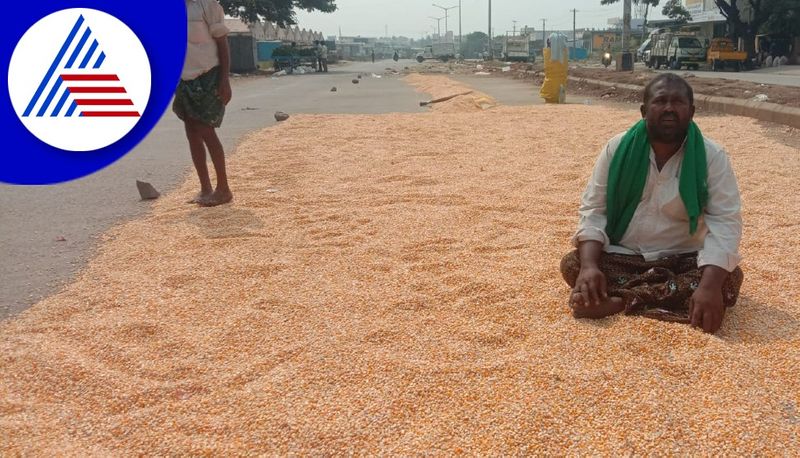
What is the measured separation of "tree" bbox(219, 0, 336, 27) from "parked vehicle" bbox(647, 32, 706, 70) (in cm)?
2385

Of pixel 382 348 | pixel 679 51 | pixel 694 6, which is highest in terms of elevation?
pixel 694 6

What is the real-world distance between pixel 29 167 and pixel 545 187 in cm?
458

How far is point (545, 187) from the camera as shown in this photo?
536 centimetres

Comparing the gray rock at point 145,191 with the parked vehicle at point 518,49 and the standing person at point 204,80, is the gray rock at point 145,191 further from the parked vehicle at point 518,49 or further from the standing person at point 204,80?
the parked vehicle at point 518,49

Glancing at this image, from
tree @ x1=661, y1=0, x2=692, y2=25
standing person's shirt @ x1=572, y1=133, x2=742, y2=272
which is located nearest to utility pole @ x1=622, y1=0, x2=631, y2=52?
standing person's shirt @ x1=572, y1=133, x2=742, y2=272

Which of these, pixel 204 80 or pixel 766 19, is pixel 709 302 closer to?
pixel 204 80

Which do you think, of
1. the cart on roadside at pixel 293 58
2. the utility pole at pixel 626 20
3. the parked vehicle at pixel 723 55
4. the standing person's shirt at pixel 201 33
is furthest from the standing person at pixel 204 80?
the cart on roadside at pixel 293 58

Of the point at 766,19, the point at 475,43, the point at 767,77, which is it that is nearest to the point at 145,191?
the point at 767,77

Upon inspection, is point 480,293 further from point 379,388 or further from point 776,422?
point 776,422

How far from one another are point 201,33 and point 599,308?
3455 millimetres

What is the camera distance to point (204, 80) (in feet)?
16.2

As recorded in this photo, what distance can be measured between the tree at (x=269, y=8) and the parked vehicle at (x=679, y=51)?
23.8 m

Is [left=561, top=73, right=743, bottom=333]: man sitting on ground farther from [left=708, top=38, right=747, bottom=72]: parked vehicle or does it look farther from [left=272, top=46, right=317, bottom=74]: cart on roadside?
[left=272, top=46, right=317, bottom=74]: cart on roadside

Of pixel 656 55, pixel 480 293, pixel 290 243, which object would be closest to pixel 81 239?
pixel 290 243
